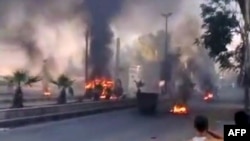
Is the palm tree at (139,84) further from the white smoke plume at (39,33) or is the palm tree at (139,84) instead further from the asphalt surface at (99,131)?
the asphalt surface at (99,131)

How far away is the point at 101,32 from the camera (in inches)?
1469

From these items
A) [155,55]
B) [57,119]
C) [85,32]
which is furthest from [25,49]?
[57,119]

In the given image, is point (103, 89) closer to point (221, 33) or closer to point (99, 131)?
point (221, 33)

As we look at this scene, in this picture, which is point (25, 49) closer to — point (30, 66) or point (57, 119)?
point (30, 66)

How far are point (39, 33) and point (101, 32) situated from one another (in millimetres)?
7007

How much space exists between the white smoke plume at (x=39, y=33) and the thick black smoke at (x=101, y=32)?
4.25 ft

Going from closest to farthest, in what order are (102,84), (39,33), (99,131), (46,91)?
(99,131) → (102,84) → (46,91) → (39,33)

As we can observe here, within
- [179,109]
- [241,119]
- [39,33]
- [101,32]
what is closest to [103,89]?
[101,32]

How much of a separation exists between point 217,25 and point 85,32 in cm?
1272

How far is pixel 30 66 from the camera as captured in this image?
40.7m

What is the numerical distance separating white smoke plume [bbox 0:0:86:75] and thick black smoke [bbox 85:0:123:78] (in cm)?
129

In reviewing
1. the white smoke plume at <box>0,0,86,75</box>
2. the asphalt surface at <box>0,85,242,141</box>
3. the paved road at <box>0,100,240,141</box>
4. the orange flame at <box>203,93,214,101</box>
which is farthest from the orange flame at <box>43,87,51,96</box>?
the paved road at <box>0,100,240,141</box>

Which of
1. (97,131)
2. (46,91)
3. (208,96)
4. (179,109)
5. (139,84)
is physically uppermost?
(139,84)

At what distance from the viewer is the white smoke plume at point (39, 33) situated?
39741 mm
